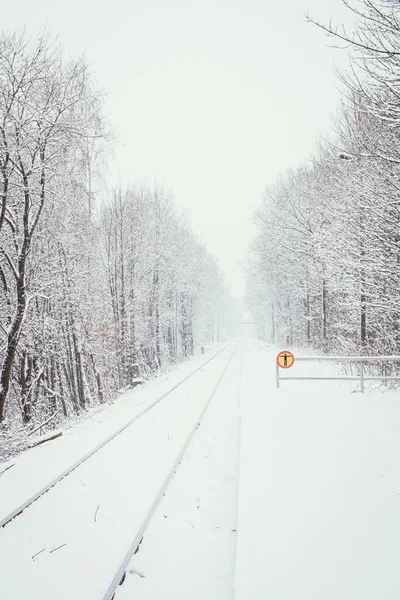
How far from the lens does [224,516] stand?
13.9ft

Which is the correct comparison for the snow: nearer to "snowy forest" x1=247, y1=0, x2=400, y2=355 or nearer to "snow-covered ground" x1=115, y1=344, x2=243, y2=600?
"snow-covered ground" x1=115, y1=344, x2=243, y2=600

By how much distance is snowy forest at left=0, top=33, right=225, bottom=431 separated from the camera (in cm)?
849

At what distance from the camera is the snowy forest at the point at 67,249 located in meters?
8.49

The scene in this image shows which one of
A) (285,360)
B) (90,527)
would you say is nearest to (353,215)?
(285,360)

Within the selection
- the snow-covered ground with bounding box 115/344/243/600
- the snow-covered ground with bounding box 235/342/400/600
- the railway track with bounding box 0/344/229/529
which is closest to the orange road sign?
the snow-covered ground with bounding box 235/342/400/600

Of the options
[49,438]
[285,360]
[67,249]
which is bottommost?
[49,438]

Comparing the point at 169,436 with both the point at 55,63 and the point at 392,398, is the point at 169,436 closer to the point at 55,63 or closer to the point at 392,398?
the point at 392,398

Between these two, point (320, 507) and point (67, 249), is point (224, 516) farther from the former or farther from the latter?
point (67, 249)

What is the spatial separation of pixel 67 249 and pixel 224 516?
42.1ft

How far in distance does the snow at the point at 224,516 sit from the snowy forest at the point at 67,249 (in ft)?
15.9

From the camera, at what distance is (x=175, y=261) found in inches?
1049

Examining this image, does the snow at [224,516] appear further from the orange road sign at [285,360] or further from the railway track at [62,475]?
the orange road sign at [285,360]

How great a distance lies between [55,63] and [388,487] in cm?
1209

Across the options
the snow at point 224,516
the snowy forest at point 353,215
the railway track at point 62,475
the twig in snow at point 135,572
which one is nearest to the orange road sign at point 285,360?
the snowy forest at point 353,215
